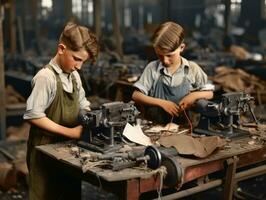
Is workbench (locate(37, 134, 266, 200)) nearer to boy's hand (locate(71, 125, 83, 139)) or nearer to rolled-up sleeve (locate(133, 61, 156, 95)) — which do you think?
boy's hand (locate(71, 125, 83, 139))

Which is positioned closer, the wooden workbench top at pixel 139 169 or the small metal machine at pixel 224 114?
the wooden workbench top at pixel 139 169

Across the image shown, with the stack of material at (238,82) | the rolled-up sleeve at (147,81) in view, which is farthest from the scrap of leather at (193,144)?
the stack of material at (238,82)

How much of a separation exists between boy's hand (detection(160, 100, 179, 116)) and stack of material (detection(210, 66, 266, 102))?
223 centimetres

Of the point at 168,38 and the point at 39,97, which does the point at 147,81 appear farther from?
the point at 39,97

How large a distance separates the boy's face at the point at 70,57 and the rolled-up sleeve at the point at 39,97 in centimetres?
14

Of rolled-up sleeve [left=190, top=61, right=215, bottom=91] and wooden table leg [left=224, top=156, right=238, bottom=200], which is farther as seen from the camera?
rolled-up sleeve [left=190, top=61, right=215, bottom=91]

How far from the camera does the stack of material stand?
549 cm

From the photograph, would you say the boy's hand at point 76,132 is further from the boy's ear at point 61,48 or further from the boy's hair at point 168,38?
the boy's hair at point 168,38

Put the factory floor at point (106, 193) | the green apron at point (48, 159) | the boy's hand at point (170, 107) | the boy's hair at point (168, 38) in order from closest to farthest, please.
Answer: the green apron at point (48, 159) → the boy's hair at point (168, 38) → the boy's hand at point (170, 107) → the factory floor at point (106, 193)

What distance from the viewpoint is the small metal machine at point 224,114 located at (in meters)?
2.95

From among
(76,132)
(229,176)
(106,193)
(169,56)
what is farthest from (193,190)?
(106,193)

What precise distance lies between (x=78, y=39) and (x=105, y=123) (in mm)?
513

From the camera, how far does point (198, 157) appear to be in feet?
8.09

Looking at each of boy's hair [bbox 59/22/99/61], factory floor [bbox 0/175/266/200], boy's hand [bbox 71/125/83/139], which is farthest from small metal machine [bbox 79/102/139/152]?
factory floor [bbox 0/175/266/200]
